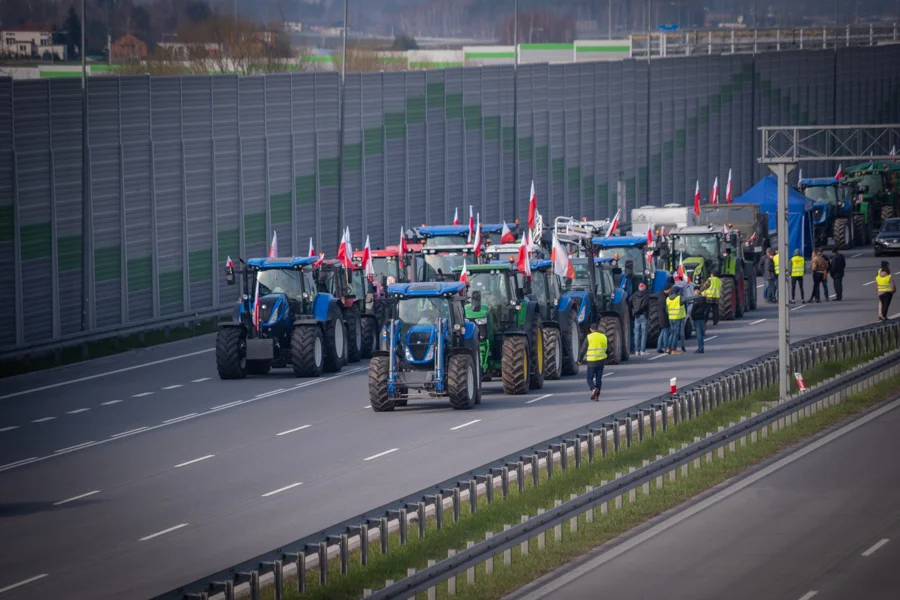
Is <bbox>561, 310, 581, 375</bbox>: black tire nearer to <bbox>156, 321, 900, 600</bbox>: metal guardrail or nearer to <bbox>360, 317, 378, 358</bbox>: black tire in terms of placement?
<bbox>156, 321, 900, 600</bbox>: metal guardrail

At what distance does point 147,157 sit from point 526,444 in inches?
800

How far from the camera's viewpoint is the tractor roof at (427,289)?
2970cm

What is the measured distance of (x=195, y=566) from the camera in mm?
18250

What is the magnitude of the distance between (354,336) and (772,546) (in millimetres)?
19180

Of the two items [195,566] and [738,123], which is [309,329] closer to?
[195,566]

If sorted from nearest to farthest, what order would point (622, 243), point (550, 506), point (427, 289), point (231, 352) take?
1. point (550, 506)
2. point (427, 289)
3. point (231, 352)
4. point (622, 243)

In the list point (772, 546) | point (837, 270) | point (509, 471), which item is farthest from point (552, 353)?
point (837, 270)

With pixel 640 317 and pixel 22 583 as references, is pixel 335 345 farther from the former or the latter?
pixel 22 583

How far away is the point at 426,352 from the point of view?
29.3 meters

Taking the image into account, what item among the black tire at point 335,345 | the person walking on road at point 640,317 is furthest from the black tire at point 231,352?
the person walking on road at point 640,317

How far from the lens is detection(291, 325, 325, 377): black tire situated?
111 feet

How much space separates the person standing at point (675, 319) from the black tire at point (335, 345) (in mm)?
7293

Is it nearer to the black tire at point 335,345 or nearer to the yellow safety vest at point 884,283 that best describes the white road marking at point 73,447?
the black tire at point 335,345

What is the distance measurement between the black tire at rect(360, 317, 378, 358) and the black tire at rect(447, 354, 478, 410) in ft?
26.3
